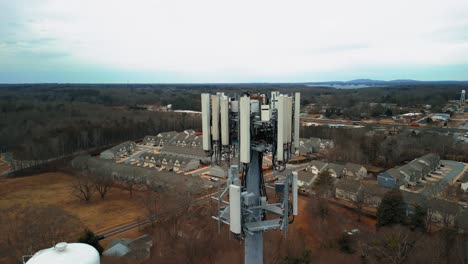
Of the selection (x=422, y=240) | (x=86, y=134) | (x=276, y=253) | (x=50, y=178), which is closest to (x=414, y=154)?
(x=422, y=240)

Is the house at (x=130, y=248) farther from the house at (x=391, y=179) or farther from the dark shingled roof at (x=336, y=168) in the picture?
the house at (x=391, y=179)

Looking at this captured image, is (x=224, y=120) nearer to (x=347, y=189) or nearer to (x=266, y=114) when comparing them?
(x=266, y=114)

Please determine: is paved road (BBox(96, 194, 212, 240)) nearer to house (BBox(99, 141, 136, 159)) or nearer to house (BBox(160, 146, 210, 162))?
house (BBox(160, 146, 210, 162))

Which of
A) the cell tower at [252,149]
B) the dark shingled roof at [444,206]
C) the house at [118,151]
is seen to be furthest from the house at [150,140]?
the cell tower at [252,149]

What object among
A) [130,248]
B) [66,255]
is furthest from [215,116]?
[130,248]

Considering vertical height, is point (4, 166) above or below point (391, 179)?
below

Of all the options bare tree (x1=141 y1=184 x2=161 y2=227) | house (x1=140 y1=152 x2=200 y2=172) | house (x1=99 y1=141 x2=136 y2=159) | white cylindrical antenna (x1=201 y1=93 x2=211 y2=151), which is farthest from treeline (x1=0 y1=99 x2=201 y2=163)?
white cylindrical antenna (x1=201 y1=93 x2=211 y2=151)

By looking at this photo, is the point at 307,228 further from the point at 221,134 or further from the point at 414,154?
the point at 414,154
